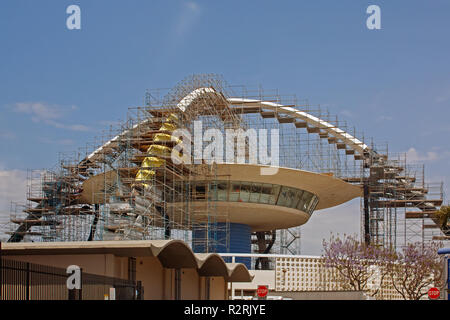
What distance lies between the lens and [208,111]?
60.3m

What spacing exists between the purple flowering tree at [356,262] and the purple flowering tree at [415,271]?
929 mm

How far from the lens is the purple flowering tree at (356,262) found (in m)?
53.3

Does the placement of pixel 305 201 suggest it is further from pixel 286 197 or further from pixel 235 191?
pixel 235 191

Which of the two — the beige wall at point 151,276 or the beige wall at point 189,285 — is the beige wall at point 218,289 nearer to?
the beige wall at point 189,285

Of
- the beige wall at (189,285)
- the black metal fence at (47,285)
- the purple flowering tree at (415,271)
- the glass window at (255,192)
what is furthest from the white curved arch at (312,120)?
the black metal fence at (47,285)

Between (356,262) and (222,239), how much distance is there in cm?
1158

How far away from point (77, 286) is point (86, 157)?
40.1 metres

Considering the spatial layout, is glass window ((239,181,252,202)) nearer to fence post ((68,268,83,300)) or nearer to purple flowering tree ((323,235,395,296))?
purple flowering tree ((323,235,395,296))

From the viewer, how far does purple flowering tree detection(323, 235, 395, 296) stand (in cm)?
5334

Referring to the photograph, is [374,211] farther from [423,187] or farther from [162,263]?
[162,263]

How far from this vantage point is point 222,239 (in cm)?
5894

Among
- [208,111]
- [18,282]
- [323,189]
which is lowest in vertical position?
[18,282]

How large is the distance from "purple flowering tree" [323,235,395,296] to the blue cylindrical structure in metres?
7.37
